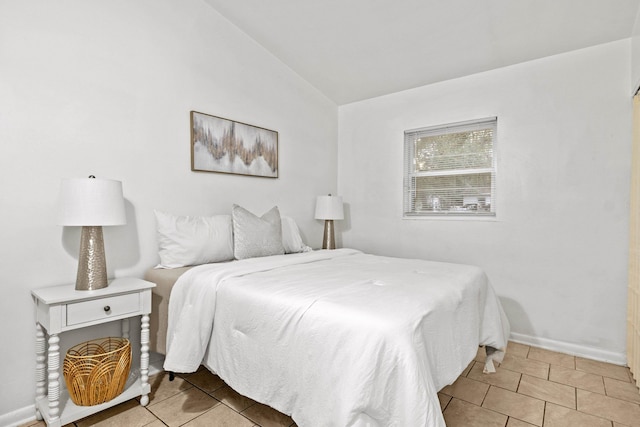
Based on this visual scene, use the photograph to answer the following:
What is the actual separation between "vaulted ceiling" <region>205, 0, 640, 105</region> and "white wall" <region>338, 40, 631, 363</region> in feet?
0.66

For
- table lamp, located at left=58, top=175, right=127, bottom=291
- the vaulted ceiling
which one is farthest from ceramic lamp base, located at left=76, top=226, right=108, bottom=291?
the vaulted ceiling

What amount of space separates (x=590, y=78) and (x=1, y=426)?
4427 millimetres

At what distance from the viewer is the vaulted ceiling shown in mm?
2465

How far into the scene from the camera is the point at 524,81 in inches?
118

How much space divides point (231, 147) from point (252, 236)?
85 centimetres

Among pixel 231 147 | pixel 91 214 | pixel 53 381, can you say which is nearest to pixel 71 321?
pixel 53 381

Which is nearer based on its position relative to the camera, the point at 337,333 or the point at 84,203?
the point at 337,333

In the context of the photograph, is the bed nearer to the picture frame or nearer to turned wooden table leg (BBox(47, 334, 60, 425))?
turned wooden table leg (BBox(47, 334, 60, 425))

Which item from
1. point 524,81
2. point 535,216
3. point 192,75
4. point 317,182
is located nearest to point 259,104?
point 192,75

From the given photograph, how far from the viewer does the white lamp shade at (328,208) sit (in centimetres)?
369

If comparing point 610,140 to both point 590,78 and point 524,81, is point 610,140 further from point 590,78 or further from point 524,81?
point 524,81

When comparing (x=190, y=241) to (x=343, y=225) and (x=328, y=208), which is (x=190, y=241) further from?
(x=343, y=225)

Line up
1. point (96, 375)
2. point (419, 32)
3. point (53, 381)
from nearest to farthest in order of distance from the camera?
point (53, 381) → point (96, 375) → point (419, 32)

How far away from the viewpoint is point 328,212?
3691 millimetres
